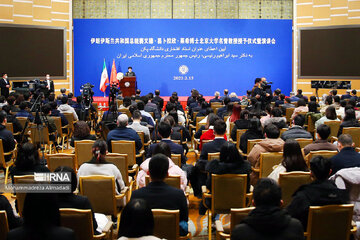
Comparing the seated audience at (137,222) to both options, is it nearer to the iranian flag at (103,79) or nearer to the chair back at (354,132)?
the chair back at (354,132)

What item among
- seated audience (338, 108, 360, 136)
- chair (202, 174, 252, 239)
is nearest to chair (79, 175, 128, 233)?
chair (202, 174, 252, 239)

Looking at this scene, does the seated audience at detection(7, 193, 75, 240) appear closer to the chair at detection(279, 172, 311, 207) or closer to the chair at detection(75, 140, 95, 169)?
the chair at detection(279, 172, 311, 207)

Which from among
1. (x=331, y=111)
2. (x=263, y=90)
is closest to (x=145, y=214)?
(x=331, y=111)

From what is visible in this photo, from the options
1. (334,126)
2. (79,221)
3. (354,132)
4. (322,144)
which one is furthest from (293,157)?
(334,126)

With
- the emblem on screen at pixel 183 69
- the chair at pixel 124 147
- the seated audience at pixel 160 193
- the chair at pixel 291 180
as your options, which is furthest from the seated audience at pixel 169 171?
the emblem on screen at pixel 183 69

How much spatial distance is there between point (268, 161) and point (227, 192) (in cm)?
97

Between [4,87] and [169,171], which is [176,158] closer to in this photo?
[169,171]

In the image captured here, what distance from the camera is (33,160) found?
13.5ft

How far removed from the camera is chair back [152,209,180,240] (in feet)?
9.82

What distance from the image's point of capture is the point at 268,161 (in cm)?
480

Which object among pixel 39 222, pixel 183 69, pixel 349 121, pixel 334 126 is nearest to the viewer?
pixel 39 222

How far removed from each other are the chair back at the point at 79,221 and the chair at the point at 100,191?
2.73ft

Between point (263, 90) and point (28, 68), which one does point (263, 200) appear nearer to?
point (263, 90)

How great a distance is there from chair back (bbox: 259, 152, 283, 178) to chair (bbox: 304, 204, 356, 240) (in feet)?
5.36
